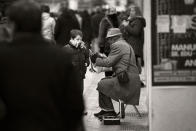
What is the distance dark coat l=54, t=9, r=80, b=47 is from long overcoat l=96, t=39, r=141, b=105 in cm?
493

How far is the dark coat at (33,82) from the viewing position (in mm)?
4434

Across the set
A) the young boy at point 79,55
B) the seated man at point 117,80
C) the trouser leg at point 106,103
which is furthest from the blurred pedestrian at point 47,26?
the seated man at point 117,80

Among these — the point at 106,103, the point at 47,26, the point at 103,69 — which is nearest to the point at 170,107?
the point at 106,103

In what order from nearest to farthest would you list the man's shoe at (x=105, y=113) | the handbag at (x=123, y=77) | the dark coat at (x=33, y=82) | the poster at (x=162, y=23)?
the dark coat at (x=33, y=82)
the poster at (x=162, y=23)
the handbag at (x=123, y=77)
the man's shoe at (x=105, y=113)

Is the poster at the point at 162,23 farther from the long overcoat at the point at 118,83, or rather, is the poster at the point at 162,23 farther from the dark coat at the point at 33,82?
the dark coat at the point at 33,82

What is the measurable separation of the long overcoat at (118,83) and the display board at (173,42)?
7.11 feet

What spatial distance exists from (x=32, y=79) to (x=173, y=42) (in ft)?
13.1

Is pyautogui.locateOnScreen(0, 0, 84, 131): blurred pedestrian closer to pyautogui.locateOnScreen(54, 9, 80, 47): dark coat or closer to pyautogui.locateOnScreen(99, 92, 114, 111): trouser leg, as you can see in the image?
pyautogui.locateOnScreen(99, 92, 114, 111): trouser leg

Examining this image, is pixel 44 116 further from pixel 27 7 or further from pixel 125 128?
pixel 125 128

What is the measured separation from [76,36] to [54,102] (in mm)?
6980

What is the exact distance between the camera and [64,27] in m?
15.8

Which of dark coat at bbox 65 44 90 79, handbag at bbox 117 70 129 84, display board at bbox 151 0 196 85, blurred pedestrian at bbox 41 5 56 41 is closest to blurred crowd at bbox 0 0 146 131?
display board at bbox 151 0 196 85

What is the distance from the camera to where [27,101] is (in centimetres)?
443

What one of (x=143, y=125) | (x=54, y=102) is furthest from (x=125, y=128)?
(x=54, y=102)
